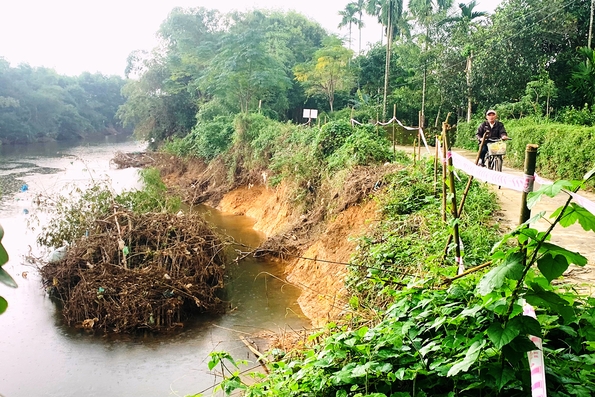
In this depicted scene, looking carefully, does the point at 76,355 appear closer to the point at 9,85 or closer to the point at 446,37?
the point at 446,37

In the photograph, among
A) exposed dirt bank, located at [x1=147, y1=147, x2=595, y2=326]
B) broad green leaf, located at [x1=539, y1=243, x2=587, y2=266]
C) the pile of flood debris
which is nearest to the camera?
broad green leaf, located at [x1=539, y1=243, x2=587, y2=266]

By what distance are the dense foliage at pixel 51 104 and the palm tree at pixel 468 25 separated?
42.6 meters

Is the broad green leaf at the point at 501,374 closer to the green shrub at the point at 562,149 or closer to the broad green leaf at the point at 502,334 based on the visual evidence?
the broad green leaf at the point at 502,334

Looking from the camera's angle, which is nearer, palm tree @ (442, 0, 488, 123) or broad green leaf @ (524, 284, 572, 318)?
broad green leaf @ (524, 284, 572, 318)

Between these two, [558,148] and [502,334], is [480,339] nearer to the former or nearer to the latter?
[502,334]

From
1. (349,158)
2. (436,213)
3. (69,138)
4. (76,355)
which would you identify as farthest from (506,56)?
(69,138)

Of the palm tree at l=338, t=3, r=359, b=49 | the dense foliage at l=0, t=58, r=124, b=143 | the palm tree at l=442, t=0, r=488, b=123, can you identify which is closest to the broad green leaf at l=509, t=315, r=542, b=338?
the palm tree at l=442, t=0, r=488, b=123

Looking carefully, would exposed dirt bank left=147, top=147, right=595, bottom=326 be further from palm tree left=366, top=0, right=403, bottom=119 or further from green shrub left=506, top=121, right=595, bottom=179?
palm tree left=366, top=0, right=403, bottom=119

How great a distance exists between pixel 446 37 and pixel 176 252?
26.0 metres

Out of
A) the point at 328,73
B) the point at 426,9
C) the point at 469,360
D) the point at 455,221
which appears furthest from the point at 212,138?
the point at 426,9

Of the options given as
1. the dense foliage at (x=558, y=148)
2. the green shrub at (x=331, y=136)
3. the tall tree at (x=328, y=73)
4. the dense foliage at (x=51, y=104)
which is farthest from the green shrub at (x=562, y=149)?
the dense foliage at (x=51, y=104)

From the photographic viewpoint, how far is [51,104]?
54406 millimetres

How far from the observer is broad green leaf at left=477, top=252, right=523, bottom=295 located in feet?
7.79

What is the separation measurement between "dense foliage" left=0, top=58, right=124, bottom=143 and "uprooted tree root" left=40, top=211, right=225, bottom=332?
150 feet
